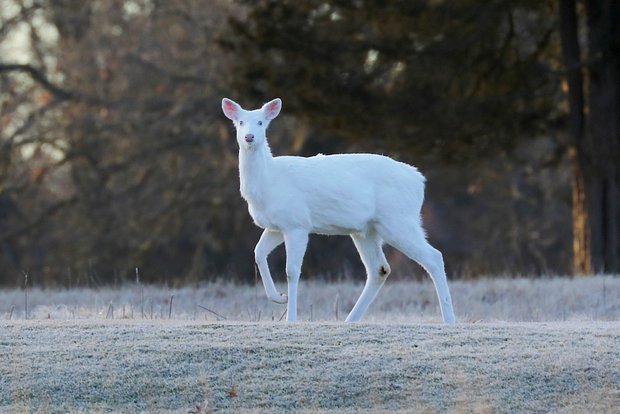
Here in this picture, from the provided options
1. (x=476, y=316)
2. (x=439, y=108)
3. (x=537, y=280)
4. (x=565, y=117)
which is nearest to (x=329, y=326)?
(x=476, y=316)

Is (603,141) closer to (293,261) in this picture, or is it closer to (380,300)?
(380,300)

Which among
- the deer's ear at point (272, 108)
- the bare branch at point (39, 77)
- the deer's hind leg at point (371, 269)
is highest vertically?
the bare branch at point (39, 77)

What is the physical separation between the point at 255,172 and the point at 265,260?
0.76 metres

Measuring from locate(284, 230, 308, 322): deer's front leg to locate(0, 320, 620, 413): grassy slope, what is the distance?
983mm

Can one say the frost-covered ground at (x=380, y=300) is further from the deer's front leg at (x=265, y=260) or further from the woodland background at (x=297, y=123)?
the woodland background at (x=297, y=123)

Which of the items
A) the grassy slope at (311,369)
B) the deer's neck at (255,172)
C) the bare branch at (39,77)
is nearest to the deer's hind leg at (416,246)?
the deer's neck at (255,172)

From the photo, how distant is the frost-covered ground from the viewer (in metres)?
15.5

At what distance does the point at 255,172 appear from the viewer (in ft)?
39.9

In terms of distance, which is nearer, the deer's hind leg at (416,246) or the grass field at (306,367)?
the grass field at (306,367)

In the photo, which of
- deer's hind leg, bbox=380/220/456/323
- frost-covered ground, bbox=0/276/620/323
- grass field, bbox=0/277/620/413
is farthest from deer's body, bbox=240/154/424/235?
frost-covered ground, bbox=0/276/620/323

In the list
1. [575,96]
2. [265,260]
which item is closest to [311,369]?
[265,260]

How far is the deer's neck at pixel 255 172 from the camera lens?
39.7ft

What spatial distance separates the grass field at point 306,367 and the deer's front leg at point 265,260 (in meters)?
0.76

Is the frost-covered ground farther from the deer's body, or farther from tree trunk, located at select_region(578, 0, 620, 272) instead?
tree trunk, located at select_region(578, 0, 620, 272)
